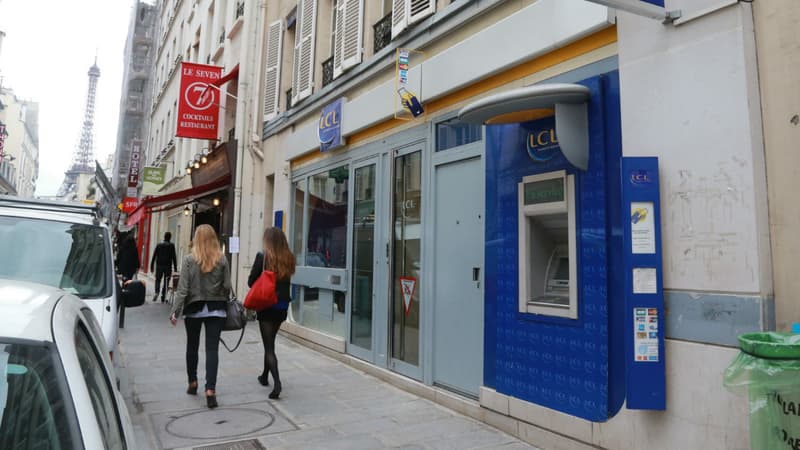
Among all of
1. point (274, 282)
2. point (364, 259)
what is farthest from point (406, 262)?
point (274, 282)

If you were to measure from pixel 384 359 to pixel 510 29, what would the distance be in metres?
4.11

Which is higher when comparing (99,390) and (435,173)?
(435,173)

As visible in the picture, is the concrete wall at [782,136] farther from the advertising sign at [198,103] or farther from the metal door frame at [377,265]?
the advertising sign at [198,103]

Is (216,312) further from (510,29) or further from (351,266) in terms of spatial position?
(510,29)

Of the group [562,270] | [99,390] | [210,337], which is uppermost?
[562,270]

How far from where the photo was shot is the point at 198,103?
44.8 feet

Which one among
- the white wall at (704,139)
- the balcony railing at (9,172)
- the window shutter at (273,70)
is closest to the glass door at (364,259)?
the white wall at (704,139)

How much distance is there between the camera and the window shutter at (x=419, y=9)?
19.7ft

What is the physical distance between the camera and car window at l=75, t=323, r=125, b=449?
1.49 metres

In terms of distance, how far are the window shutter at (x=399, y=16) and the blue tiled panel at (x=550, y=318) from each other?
2.34 metres

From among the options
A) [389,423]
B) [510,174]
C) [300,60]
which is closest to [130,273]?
[300,60]

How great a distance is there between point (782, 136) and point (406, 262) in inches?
160

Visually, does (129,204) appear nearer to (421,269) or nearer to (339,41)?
(339,41)

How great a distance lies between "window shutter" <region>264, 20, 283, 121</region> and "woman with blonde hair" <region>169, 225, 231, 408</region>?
6.20 metres
